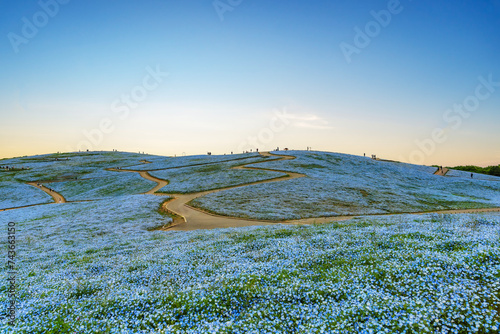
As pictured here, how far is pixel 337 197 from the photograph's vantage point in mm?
47938

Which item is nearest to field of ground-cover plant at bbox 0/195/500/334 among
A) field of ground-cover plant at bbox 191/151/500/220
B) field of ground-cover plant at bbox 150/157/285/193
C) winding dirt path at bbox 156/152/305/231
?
winding dirt path at bbox 156/152/305/231

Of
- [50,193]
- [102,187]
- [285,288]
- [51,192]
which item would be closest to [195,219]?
[285,288]

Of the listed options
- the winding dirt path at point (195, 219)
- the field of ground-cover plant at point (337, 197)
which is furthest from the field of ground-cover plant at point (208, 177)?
the field of ground-cover plant at point (337, 197)

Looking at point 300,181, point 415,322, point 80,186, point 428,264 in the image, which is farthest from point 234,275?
point 80,186

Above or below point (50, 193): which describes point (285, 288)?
above

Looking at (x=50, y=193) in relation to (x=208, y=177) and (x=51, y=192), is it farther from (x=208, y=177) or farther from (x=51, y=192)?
(x=208, y=177)

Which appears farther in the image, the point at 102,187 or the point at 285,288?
the point at 102,187

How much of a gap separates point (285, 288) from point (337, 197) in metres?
40.7

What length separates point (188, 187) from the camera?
57156 mm

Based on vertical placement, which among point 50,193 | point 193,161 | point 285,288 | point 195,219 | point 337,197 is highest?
point 193,161

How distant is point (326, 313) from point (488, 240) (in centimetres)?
962

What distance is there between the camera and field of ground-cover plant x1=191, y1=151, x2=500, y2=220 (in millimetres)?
40969

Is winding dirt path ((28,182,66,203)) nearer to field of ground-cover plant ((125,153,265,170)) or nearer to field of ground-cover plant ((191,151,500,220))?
field of ground-cover plant ((125,153,265,170))

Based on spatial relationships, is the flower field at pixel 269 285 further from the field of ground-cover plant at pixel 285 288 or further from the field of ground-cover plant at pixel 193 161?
the field of ground-cover plant at pixel 193 161
